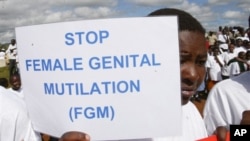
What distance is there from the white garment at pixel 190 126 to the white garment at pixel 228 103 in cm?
8

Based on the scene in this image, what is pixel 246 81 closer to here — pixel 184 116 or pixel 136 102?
pixel 184 116

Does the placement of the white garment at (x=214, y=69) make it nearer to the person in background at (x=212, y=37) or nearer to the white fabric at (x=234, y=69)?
the white fabric at (x=234, y=69)

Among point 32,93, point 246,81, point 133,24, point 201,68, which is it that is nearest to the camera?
point 133,24

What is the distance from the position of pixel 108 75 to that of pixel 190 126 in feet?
1.71

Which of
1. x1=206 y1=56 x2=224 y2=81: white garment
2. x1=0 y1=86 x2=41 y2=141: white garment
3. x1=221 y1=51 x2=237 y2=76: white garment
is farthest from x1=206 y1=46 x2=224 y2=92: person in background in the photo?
x1=0 y1=86 x2=41 y2=141: white garment

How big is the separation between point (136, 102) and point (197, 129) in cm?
46

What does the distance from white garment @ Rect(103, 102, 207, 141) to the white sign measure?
0.20 m

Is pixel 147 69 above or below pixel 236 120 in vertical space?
above

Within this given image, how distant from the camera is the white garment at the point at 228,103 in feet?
6.76

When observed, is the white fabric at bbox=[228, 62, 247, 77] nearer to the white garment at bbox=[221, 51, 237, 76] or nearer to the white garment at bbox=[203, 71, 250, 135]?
the white garment at bbox=[221, 51, 237, 76]

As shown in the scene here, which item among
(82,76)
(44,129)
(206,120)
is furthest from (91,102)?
(206,120)

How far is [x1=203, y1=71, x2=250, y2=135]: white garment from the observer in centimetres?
206

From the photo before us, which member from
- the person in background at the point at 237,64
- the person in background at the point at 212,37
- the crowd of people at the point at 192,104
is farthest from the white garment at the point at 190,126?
the person in background at the point at 212,37

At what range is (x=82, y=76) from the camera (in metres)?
1.63
